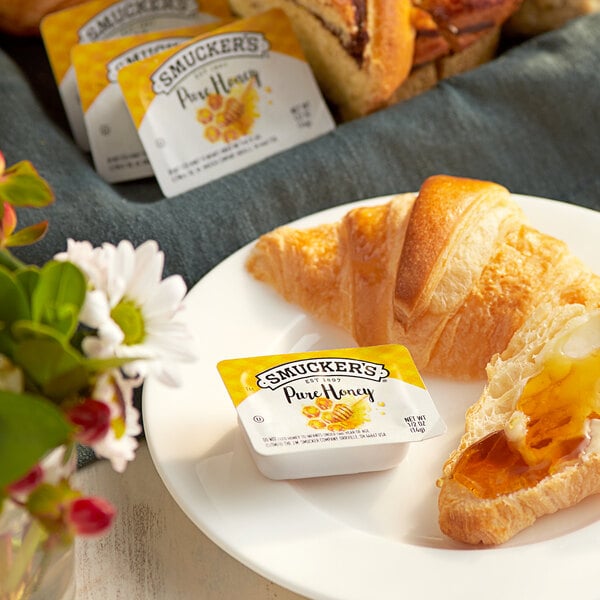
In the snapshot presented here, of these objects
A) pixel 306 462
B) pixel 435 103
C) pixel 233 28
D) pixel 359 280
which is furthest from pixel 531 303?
pixel 233 28

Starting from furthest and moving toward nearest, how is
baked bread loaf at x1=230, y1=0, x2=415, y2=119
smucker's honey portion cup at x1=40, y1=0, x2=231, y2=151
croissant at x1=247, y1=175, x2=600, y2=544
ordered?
smucker's honey portion cup at x1=40, y1=0, x2=231, y2=151 → baked bread loaf at x1=230, y1=0, x2=415, y2=119 → croissant at x1=247, y1=175, x2=600, y2=544

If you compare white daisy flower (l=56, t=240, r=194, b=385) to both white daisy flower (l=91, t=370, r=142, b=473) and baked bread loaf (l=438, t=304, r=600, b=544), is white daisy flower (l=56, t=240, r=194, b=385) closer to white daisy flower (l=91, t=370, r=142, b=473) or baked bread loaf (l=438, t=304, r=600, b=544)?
white daisy flower (l=91, t=370, r=142, b=473)

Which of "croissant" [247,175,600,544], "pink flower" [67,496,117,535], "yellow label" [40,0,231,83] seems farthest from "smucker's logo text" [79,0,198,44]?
"pink flower" [67,496,117,535]

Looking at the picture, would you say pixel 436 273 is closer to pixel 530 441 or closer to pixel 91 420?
pixel 530 441

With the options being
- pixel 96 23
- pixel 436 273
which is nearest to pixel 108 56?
pixel 96 23

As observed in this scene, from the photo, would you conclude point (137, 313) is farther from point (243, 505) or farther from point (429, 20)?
point (429, 20)

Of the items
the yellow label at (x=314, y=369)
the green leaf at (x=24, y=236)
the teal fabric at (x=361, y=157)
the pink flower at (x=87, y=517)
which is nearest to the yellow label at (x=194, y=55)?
the teal fabric at (x=361, y=157)

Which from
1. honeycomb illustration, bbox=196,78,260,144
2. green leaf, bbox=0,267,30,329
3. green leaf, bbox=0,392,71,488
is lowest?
honeycomb illustration, bbox=196,78,260,144
